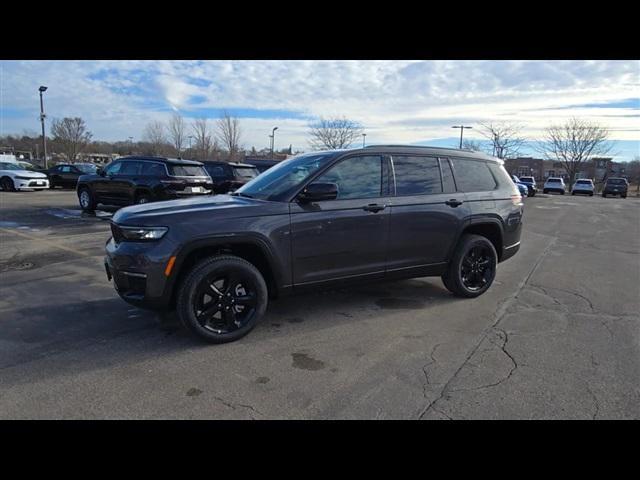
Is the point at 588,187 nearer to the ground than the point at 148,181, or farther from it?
nearer to the ground

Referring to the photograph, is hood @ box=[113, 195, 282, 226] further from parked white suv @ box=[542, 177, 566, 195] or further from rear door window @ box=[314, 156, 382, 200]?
parked white suv @ box=[542, 177, 566, 195]

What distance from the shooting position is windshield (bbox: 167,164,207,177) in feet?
37.2

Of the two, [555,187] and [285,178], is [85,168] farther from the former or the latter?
[555,187]

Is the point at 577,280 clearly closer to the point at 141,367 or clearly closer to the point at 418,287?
the point at 418,287

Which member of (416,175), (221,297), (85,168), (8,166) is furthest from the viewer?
(85,168)

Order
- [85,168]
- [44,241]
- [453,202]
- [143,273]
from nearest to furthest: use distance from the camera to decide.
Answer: [143,273] < [453,202] < [44,241] < [85,168]

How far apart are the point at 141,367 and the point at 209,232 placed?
123cm

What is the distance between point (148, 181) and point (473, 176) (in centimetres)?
888

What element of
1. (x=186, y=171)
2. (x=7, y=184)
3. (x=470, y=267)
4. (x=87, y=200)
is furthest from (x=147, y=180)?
(x=7, y=184)

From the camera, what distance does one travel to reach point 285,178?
448 cm

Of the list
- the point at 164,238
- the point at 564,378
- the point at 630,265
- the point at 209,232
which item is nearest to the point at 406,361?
the point at 564,378

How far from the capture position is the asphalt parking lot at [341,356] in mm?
2873

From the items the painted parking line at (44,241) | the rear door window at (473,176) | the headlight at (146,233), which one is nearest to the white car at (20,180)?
the painted parking line at (44,241)

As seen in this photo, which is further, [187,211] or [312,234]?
[312,234]
